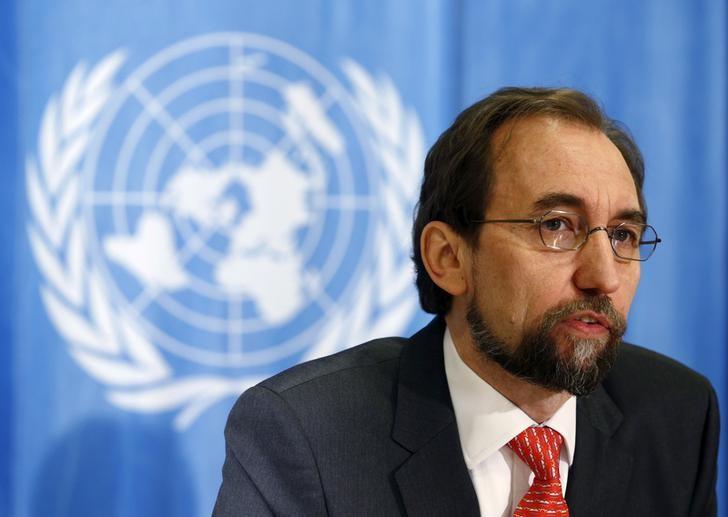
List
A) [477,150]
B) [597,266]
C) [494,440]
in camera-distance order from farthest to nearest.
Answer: [477,150] < [494,440] < [597,266]

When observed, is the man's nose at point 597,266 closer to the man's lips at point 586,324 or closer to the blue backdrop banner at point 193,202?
the man's lips at point 586,324

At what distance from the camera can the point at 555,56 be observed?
239 cm

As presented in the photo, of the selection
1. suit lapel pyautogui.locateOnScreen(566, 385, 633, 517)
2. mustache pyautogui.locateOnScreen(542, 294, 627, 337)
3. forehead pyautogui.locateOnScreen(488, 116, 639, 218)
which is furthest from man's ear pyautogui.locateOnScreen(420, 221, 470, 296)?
suit lapel pyautogui.locateOnScreen(566, 385, 633, 517)

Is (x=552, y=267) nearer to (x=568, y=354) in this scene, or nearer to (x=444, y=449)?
(x=568, y=354)

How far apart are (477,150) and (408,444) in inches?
22.8

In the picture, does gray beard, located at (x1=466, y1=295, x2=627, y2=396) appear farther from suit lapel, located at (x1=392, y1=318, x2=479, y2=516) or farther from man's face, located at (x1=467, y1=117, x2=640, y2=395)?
suit lapel, located at (x1=392, y1=318, x2=479, y2=516)

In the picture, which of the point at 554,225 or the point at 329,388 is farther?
the point at 329,388

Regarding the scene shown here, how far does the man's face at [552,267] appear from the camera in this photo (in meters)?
1.32

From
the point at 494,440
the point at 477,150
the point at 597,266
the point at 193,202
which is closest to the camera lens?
the point at 597,266

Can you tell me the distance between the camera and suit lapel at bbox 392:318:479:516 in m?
1.34

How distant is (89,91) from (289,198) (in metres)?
0.61

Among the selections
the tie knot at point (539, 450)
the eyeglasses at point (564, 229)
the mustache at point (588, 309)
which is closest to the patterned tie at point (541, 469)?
the tie knot at point (539, 450)

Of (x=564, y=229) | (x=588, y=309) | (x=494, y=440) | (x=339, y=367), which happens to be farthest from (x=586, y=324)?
(x=339, y=367)

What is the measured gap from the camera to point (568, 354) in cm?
133
